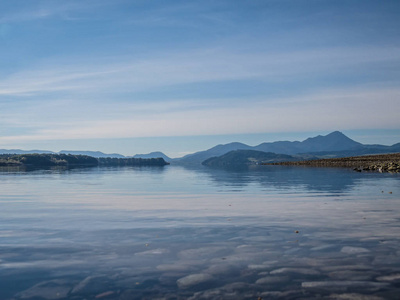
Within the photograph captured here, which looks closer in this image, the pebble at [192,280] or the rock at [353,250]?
the pebble at [192,280]

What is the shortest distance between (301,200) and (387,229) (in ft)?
35.0

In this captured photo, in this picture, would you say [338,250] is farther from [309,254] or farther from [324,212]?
[324,212]

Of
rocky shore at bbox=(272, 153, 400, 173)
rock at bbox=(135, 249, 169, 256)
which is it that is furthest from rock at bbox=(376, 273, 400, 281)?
rocky shore at bbox=(272, 153, 400, 173)

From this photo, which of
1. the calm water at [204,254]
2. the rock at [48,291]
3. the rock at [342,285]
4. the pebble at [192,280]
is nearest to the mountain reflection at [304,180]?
the calm water at [204,254]

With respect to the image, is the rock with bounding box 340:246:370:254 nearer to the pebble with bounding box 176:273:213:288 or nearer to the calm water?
the calm water

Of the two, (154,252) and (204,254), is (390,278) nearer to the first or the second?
(204,254)

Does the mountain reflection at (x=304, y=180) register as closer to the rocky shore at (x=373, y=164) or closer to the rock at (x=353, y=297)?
the rocky shore at (x=373, y=164)

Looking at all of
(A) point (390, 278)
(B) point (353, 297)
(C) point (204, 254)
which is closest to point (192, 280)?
(C) point (204, 254)

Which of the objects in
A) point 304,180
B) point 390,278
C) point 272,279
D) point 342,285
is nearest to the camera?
point 342,285

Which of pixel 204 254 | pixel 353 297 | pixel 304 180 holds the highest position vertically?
pixel 204 254

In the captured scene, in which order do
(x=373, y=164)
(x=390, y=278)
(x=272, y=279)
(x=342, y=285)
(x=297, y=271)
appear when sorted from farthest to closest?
(x=373, y=164)
(x=297, y=271)
(x=272, y=279)
(x=390, y=278)
(x=342, y=285)

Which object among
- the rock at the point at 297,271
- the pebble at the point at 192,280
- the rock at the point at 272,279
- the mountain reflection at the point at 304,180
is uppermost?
the pebble at the point at 192,280

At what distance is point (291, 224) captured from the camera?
16344 millimetres

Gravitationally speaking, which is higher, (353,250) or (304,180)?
(353,250)
